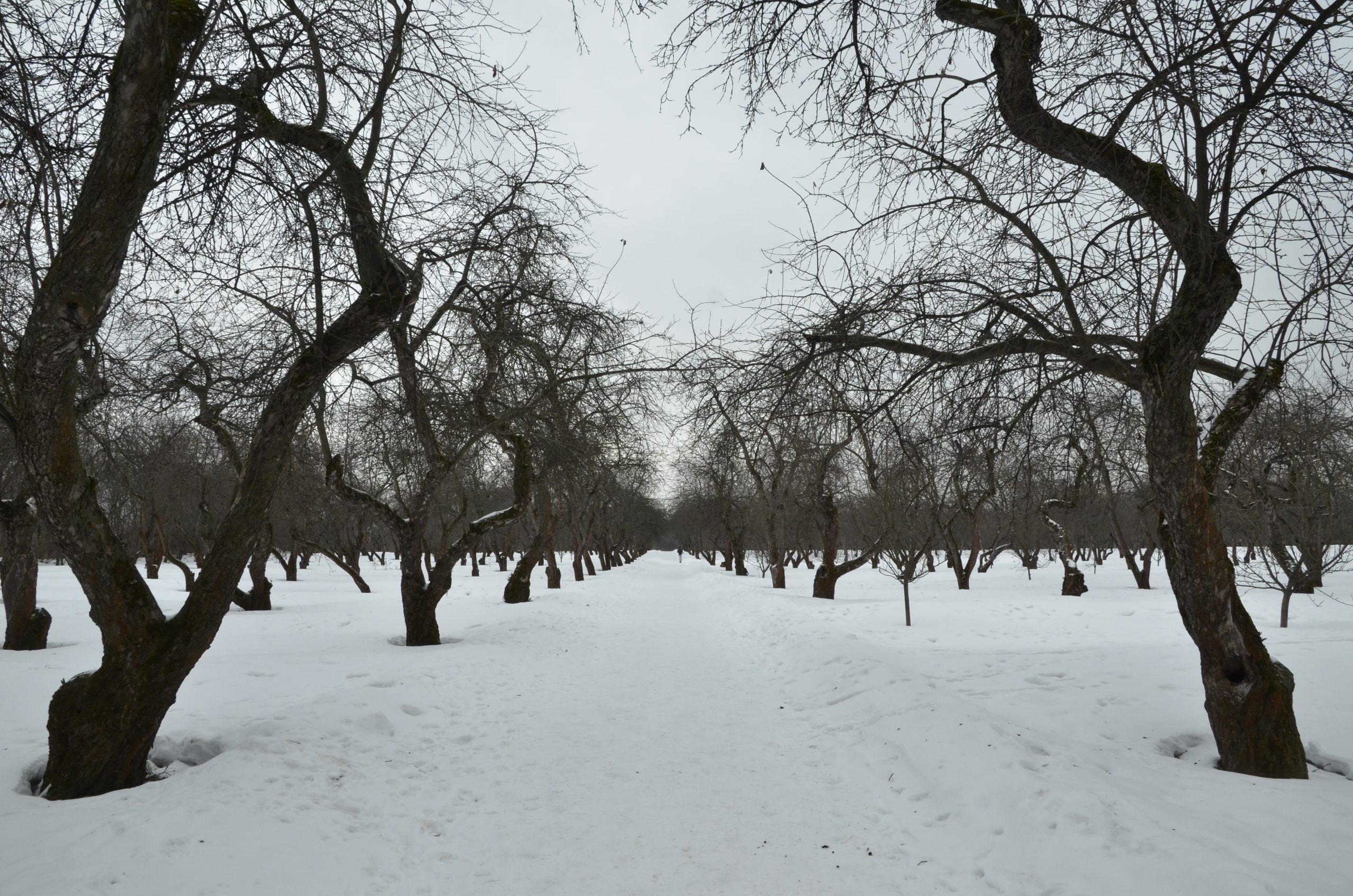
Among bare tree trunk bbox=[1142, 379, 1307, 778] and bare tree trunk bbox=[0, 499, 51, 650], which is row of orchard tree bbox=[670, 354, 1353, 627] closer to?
bare tree trunk bbox=[1142, 379, 1307, 778]

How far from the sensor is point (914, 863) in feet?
11.4

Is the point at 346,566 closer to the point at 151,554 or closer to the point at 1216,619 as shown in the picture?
the point at 151,554

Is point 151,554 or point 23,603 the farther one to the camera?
point 151,554

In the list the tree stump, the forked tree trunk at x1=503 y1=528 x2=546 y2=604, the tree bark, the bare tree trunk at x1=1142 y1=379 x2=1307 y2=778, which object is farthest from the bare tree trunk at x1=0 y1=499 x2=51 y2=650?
the tree stump

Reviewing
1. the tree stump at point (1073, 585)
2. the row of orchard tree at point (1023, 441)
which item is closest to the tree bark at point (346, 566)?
the row of orchard tree at point (1023, 441)

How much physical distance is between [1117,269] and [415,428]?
794 cm

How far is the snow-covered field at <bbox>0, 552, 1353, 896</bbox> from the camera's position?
3230 mm

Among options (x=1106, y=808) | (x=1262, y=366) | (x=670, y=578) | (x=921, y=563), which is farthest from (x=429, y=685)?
(x=921, y=563)

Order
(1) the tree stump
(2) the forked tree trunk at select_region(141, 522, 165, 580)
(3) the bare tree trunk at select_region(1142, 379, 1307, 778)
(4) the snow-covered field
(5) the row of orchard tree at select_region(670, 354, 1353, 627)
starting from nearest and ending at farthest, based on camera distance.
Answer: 1. (4) the snow-covered field
2. (3) the bare tree trunk at select_region(1142, 379, 1307, 778)
3. (5) the row of orchard tree at select_region(670, 354, 1353, 627)
4. (1) the tree stump
5. (2) the forked tree trunk at select_region(141, 522, 165, 580)

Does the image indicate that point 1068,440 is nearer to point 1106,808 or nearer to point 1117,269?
point 1117,269

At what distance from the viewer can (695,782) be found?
4.62 meters

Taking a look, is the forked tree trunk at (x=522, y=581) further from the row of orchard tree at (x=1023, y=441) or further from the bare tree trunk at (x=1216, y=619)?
the bare tree trunk at (x=1216, y=619)

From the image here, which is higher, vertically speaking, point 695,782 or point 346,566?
point 346,566

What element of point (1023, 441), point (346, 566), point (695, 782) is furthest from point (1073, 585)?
point (346, 566)
